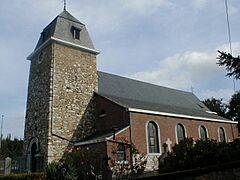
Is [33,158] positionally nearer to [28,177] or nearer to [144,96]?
[28,177]

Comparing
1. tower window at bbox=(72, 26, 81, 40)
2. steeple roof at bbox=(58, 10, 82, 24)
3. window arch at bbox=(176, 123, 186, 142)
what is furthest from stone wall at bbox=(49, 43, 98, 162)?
window arch at bbox=(176, 123, 186, 142)

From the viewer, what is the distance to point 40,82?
2345 cm

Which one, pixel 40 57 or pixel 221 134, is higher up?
pixel 40 57

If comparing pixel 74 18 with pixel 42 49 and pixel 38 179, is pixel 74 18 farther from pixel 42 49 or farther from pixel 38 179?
pixel 38 179

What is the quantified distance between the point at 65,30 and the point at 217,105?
28.8m

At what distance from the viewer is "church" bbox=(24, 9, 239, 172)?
806 inches

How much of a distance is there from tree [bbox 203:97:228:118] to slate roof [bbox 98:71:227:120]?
9312mm

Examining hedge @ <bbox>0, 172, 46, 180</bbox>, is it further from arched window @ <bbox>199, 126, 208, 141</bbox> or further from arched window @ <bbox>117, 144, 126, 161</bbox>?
arched window @ <bbox>199, 126, 208, 141</bbox>

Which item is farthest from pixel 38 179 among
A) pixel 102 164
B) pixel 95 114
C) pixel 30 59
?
pixel 30 59

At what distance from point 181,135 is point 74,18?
A: 553 inches

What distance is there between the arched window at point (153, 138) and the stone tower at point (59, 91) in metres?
4.73

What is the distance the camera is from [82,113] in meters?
23.1

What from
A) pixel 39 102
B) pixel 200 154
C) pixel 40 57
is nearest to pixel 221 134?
pixel 39 102

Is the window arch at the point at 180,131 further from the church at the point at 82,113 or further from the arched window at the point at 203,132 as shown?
the arched window at the point at 203,132
